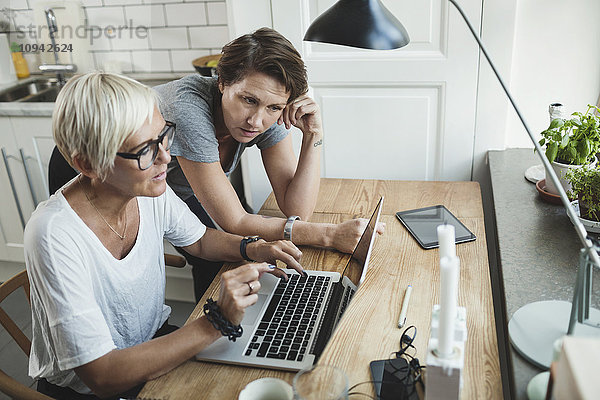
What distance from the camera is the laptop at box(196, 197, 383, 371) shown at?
1138 millimetres

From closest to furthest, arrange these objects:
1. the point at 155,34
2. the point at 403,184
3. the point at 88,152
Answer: the point at 88,152 < the point at 403,184 < the point at 155,34

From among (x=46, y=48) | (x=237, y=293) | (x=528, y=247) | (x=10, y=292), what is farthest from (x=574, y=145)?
(x=46, y=48)

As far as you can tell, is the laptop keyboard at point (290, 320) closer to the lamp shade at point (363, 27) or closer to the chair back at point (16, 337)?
the chair back at point (16, 337)

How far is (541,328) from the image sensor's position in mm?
1118

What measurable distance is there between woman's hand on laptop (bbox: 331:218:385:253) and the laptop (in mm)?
123

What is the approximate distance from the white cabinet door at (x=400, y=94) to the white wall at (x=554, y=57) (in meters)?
0.21

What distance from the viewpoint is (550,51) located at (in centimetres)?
205

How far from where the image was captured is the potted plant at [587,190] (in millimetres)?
1425

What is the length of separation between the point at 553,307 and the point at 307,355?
1.79 feet

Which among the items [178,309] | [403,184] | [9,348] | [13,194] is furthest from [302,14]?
[9,348]

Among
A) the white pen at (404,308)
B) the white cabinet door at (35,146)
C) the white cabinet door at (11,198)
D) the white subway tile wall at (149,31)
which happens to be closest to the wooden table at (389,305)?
the white pen at (404,308)

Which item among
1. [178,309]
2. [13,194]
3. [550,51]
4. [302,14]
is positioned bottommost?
[178,309]

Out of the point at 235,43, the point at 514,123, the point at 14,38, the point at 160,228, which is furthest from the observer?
the point at 14,38

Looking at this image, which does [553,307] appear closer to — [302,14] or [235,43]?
[235,43]
